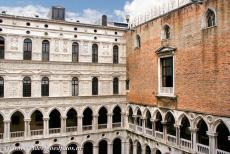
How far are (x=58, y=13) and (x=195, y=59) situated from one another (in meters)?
14.7

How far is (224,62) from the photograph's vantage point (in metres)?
17.9

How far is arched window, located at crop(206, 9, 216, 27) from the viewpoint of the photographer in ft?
62.6

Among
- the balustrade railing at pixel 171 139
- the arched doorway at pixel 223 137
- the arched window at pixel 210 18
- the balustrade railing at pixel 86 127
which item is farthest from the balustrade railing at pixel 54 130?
→ the arched window at pixel 210 18

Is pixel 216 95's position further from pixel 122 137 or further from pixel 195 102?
pixel 122 137

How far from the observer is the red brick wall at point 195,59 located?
18.0 meters

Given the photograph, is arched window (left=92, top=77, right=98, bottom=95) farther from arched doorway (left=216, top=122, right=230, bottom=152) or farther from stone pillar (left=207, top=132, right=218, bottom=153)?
stone pillar (left=207, top=132, right=218, bottom=153)

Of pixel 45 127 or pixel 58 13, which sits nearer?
pixel 45 127

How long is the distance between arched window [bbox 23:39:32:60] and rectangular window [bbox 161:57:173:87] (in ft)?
39.4

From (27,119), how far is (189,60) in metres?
14.9

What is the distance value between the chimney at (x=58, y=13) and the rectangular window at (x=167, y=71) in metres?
11.3

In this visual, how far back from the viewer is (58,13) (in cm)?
2772

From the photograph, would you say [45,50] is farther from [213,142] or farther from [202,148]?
[213,142]

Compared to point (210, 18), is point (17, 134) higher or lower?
lower

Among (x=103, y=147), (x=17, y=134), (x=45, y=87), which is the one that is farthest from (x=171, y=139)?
(x=17, y=134)
